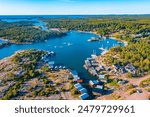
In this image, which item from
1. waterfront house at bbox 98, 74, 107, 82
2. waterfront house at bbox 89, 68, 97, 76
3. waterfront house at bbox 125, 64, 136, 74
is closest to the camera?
waterfront house at bbox 98, 74, 107, 82

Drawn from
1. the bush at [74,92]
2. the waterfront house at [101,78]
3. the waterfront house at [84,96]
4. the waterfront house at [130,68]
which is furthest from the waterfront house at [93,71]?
the waterfront house at [84,96]

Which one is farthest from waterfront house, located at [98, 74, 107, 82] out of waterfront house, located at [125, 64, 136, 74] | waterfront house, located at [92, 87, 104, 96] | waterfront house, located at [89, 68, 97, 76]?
waterfront house, located at [125, 64, 136, 74]

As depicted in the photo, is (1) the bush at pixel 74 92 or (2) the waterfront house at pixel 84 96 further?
(1) the bush at pixel 74 92

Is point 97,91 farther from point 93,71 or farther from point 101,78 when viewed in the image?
point 93,71

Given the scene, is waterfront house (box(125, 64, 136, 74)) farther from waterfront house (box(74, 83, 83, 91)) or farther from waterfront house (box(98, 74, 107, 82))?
waterfront house (box(74, 83, 83, 91))

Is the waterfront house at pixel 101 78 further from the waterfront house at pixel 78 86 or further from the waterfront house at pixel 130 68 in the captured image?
the waterfront house at pixel 130 68

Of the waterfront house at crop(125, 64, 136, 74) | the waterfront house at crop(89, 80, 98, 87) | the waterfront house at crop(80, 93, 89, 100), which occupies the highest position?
the waterfront house at crop(125, 64, 136, 74)

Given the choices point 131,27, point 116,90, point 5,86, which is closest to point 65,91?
point 116,90

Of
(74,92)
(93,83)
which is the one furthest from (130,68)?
(74,92)

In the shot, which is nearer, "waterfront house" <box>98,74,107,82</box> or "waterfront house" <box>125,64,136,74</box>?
"waterfront house" <box>98,74,107,82</box>

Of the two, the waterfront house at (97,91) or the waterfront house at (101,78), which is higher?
the waterfront house at (101,78)

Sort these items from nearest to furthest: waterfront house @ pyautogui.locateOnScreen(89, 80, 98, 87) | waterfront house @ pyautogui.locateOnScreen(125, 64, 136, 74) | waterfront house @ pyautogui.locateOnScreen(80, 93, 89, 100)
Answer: waterfront house @ pyautogui.locateOnScreen(80, 93, 89, 100)
waterfront house @ pyautogui.locateOnScreen(89, 80, 98, 87)
waterfront house @ pyautogui.locateOnScreen(125, 64, 136, 74)
